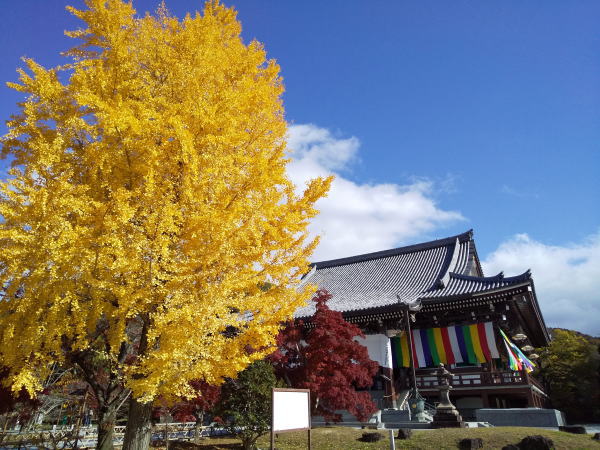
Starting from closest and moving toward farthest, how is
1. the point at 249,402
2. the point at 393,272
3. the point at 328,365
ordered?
1. the point at 249,402
2. the point at 328,365
3. the point at 393,272

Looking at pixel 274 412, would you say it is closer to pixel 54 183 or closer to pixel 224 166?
pixel 224 166

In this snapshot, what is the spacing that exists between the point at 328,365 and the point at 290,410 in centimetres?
581

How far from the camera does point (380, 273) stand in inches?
925

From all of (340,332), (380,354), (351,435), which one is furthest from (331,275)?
(351,435)

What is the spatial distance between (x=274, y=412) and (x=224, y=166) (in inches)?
154

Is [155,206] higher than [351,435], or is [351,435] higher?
[155,206]

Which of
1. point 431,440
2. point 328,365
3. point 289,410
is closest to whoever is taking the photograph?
point 289,410

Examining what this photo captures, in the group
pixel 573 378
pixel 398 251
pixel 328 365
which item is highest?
pixel 398 251

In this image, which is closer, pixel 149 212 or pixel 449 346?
pixel 149 212

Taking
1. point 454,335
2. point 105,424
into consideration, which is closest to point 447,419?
point 454,335

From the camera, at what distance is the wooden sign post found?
6.03 meters

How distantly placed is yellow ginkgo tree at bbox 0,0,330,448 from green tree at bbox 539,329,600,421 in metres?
30.2

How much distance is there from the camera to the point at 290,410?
6.32 meters

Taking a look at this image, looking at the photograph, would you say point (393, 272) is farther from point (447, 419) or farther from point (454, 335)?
point (447, 419)
